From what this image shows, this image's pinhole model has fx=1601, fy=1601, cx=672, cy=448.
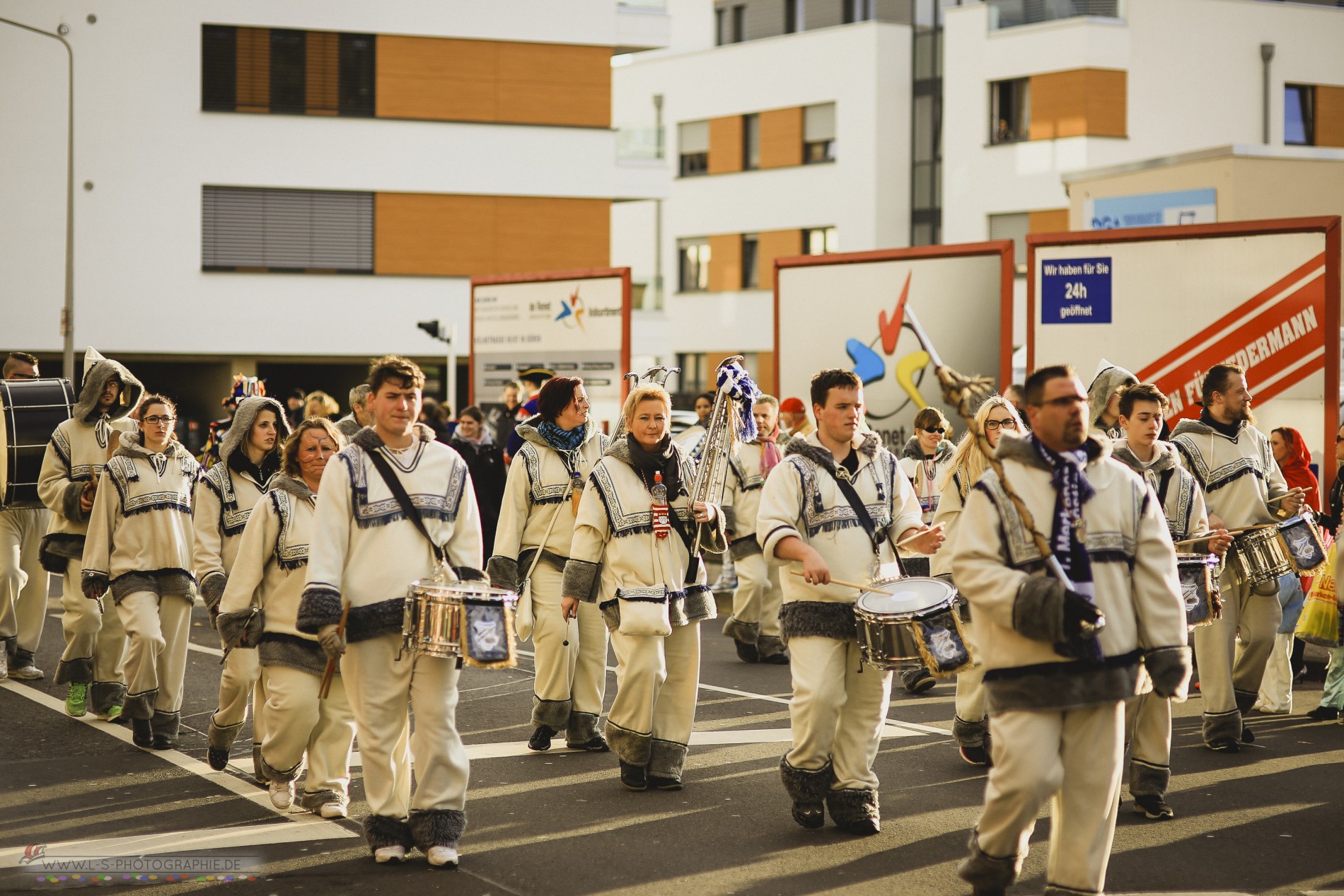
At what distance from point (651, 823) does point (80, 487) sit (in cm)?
534

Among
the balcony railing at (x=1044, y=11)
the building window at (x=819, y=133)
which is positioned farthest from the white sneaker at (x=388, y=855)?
the building window at (x=819, y=133)

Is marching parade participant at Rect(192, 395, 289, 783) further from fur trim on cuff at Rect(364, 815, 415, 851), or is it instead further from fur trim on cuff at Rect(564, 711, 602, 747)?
fur trim on cuff at Rect(564, 711, 602, 747)

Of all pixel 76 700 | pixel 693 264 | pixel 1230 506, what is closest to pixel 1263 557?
pixel 1230 506

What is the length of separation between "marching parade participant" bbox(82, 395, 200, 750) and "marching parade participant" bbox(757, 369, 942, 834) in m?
4.08

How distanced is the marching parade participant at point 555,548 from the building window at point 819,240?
112 ft

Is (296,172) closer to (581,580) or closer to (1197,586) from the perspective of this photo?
(581,580)

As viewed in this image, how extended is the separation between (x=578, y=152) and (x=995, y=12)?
12.5 metres

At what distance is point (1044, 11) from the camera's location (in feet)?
129

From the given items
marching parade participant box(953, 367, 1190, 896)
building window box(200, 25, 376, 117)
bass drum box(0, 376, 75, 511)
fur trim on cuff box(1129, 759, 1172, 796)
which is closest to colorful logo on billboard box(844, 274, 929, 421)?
bass drum box(0, 376, 75, 511)

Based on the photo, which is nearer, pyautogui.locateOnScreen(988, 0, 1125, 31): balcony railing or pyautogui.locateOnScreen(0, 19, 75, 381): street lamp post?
pyautogui.locateOnScreen(0, 19, 75, 381): street lamp post

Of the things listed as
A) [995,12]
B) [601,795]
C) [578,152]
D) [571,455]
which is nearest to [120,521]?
[571,455]

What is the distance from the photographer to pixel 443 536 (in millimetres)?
6891

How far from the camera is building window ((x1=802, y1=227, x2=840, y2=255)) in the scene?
142ft

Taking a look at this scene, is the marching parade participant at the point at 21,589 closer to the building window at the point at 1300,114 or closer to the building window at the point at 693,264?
the building window at the point at 693,264
